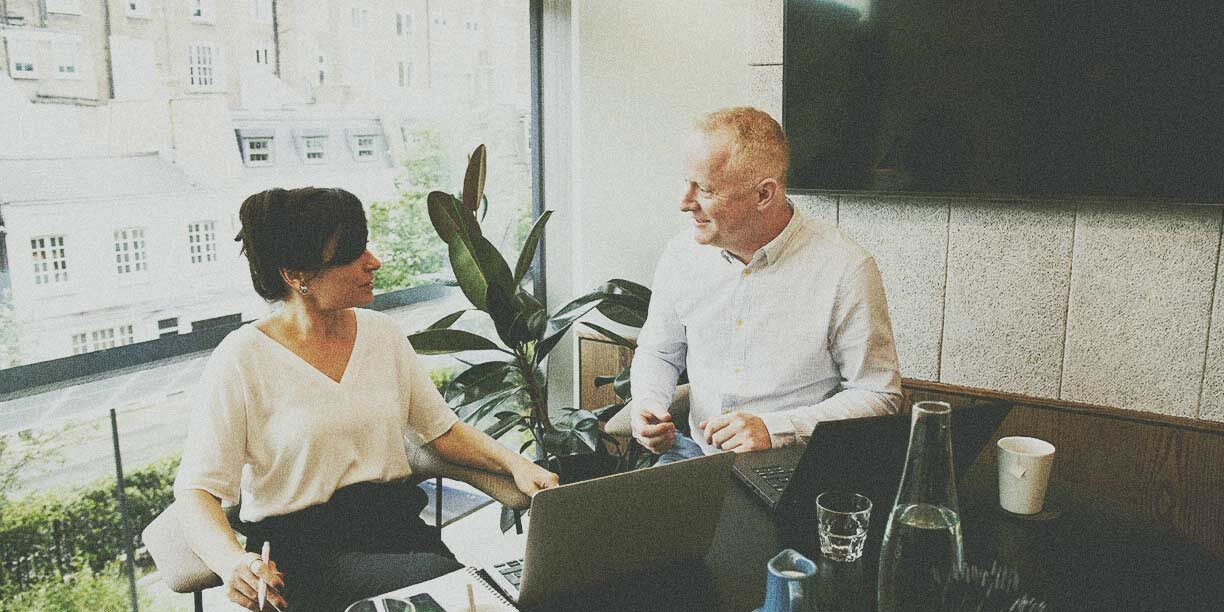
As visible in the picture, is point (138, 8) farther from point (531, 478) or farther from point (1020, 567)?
point (1020, 567)

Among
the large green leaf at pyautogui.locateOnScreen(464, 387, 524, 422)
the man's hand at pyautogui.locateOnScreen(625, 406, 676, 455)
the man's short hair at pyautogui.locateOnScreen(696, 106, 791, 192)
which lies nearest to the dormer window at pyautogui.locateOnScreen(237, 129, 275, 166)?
the large green leaf at pyautogui.locateOnScreen(464, 387, 524, 422)

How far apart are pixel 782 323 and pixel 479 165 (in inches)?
43.0

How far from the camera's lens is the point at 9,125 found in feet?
6.42

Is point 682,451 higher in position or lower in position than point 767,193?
lower

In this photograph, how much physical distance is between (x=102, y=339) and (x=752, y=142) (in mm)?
1653

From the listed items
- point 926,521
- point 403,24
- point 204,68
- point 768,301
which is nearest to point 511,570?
point 926,521

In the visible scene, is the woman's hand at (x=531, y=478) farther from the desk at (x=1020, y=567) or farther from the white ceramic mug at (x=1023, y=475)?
the white ceramic mug at (x=1023, y=475)

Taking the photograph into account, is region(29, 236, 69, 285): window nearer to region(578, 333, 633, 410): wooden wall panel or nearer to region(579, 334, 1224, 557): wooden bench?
region(578, 333, 633, 410): wooden wall panel

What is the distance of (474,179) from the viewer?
8.68 ft

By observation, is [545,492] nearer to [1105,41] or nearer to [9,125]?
[9,125]

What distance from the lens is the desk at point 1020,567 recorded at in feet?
3.79

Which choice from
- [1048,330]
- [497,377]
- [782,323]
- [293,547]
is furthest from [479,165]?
[1048,330]

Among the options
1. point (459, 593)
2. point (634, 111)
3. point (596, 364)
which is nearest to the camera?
point (459, 593)

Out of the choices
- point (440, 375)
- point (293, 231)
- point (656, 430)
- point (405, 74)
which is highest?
point (405, 74)
